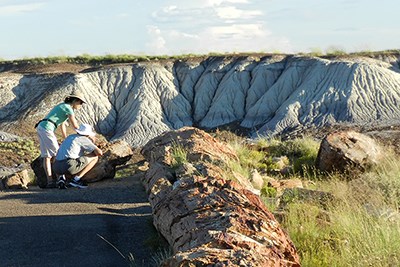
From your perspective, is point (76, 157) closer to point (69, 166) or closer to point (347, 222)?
point (69, 166)

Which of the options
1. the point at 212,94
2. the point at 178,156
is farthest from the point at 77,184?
the point at 212,94

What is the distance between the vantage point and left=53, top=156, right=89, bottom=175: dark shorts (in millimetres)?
14102

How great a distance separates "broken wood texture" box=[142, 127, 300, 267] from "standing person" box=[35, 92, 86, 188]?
14.7 ft

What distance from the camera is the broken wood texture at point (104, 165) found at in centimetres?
1530

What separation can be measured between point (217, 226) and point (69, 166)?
8.01 m

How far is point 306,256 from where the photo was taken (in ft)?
23.9

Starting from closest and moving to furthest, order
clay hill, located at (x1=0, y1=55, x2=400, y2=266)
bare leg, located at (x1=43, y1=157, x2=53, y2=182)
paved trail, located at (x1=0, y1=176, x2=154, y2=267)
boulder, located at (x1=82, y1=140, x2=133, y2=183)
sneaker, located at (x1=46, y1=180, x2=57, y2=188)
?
paved trail, located at (x1=0, y1=176, x2=154, y2=267)
sneaker, located at (x1=46, y1=180, x2=57, y2=188)
bare leg, located at (x1=43, y1=157, x2=53, y2=182)
boulder, located at (x1=82, y1=140, x2=133, y2=183)
clay hill, located at (x1=0, y1=55, x2=400, y2=266)

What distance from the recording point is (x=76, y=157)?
1427cm

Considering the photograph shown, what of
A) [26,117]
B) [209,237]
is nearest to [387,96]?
[26,117]

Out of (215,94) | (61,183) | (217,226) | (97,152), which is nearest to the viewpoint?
(217,226)

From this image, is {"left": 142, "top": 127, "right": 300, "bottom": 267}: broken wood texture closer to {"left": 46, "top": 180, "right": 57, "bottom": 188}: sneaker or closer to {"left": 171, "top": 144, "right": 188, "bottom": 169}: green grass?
{"left": 171, "top": 144, "right": 188, "bottom": 169}: green grass

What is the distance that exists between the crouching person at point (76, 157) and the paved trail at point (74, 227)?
594mm

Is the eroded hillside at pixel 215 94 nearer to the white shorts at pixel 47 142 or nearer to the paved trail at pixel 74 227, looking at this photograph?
the white shorts at pixel 47 142

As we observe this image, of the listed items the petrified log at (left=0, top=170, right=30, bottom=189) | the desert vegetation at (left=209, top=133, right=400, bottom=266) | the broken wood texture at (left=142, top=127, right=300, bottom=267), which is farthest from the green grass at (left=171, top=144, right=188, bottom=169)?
the petrified log at (left=0, top=170, right=30, bottom=189)
